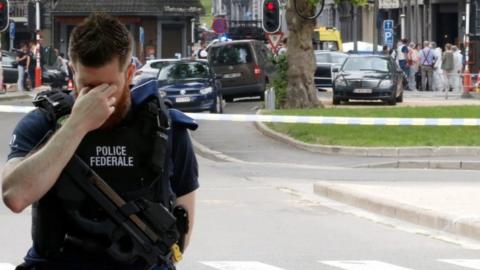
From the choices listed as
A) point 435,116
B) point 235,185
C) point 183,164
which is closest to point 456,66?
point 435,116

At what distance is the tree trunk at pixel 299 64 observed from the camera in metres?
33.1

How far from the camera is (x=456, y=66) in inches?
1796

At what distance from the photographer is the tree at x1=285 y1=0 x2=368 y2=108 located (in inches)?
1304

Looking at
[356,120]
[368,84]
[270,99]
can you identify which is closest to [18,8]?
[368,84]

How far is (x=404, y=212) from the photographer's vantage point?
1389 centimetres

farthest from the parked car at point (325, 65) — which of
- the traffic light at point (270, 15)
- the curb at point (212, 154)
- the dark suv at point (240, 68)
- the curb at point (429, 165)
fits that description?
the curb at point (429, 165)

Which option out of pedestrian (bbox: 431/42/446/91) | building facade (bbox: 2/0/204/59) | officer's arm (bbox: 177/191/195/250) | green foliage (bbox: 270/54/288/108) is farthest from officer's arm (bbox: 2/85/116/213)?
building facade (bbox: 2/0/204/59)

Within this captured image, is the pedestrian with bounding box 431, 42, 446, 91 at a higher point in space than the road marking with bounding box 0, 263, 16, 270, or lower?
higher

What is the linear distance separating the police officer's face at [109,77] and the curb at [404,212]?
8.65m

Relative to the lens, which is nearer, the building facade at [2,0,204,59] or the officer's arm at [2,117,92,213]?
the officer's arm at [2,117,92,213]

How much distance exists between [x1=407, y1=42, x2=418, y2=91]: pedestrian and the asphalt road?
99.7 ft

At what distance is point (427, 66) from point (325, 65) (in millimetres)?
5014

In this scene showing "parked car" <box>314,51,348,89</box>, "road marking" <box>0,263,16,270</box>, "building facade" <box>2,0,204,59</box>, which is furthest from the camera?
"building facade" <box>2,0,204,59</box>

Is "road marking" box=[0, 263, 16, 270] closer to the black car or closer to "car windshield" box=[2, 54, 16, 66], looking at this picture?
the black car
